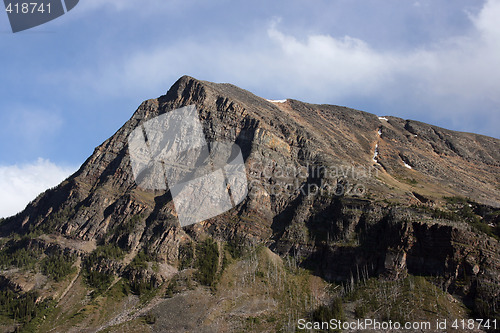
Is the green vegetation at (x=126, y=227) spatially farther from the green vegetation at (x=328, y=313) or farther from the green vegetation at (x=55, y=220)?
the green vegetation at (x=328, y=313)

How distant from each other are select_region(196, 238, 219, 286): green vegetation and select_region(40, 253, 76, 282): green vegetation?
169ft

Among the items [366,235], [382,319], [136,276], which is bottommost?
[382,319]

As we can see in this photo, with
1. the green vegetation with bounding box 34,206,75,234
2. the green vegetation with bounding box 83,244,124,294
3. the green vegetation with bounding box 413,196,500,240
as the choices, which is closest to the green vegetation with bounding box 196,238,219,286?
the green vegetation with bounding box 83,244,124,294

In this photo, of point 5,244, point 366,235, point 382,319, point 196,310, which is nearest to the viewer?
point 382,319

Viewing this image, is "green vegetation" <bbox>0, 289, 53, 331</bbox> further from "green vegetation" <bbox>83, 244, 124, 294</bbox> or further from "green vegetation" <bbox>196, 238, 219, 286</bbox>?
"green vegetation" <bbox>196, 238, 219, 286</bbox>

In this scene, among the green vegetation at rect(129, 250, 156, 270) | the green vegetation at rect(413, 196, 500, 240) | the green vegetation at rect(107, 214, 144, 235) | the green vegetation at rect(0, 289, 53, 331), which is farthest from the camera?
the green vegetation at rect(107, 214, 144, 235)

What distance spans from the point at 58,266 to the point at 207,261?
60.4 meters

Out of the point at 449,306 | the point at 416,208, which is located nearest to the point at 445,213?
the point at 416,208

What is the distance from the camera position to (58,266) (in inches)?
6383

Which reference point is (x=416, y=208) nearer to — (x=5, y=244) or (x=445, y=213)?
(x=445, y=213)

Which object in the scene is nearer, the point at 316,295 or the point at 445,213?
the point at 316,295

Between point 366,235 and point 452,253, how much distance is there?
33600 mm

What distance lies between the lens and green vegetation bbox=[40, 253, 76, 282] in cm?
15850

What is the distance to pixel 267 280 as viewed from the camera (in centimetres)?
15650
